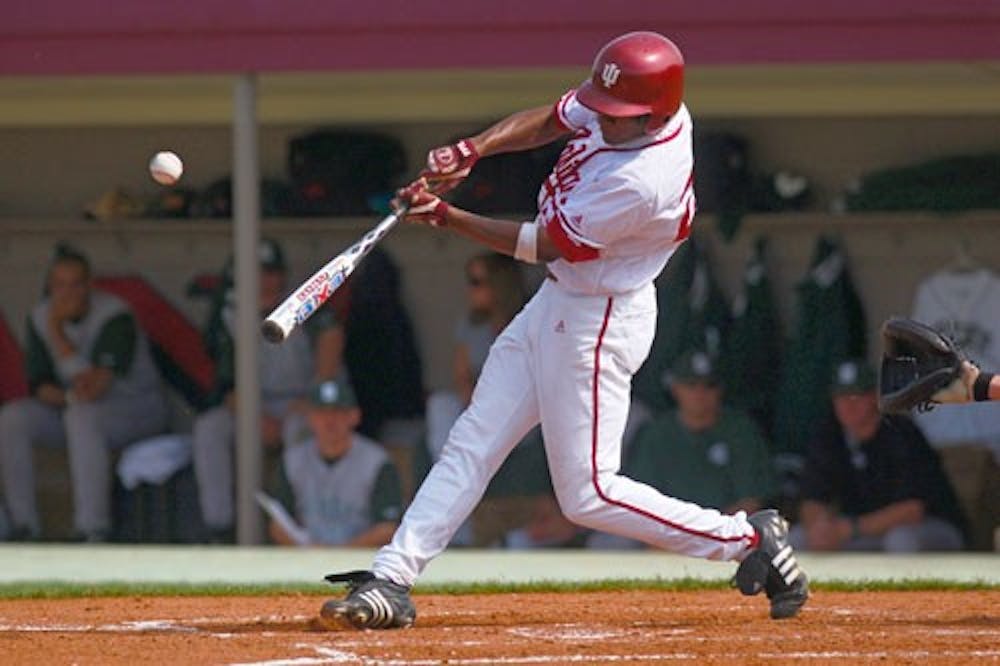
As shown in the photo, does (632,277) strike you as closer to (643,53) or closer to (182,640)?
(643,53)

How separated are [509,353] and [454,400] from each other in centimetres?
402

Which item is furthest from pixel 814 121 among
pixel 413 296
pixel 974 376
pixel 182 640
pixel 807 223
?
pixel 182 640

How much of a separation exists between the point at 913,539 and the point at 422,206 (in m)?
4.07

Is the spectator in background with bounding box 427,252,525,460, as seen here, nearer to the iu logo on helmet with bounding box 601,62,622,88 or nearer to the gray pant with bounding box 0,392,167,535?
the gray pant with bounding box 0,392,167,535

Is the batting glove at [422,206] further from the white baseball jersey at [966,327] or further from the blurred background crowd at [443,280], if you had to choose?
the white baseball jersey at [966,327]

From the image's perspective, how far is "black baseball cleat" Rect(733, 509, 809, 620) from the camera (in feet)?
18.4

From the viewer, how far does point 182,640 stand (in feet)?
17.7

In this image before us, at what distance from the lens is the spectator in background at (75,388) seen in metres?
9.95

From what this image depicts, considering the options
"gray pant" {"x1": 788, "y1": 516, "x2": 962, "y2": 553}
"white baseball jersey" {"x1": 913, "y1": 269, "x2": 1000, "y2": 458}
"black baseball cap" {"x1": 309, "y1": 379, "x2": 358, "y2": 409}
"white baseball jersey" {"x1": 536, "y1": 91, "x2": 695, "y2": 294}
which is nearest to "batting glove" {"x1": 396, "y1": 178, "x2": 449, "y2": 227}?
"white baseball jersey" {"x1": 536, "y1": 91, "x2": 695, "y2": 294}

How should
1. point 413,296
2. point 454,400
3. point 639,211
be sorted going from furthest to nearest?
point 413,296 → point 454,400 → point 639,211

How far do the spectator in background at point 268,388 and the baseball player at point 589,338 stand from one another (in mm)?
4084

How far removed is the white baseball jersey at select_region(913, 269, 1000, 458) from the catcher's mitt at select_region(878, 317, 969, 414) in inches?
135

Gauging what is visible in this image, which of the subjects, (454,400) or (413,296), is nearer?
(454,400)

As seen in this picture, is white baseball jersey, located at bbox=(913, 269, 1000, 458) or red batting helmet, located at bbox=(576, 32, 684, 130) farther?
white baseball jersey, located at bbox=(913, 269, 1000, 458)
